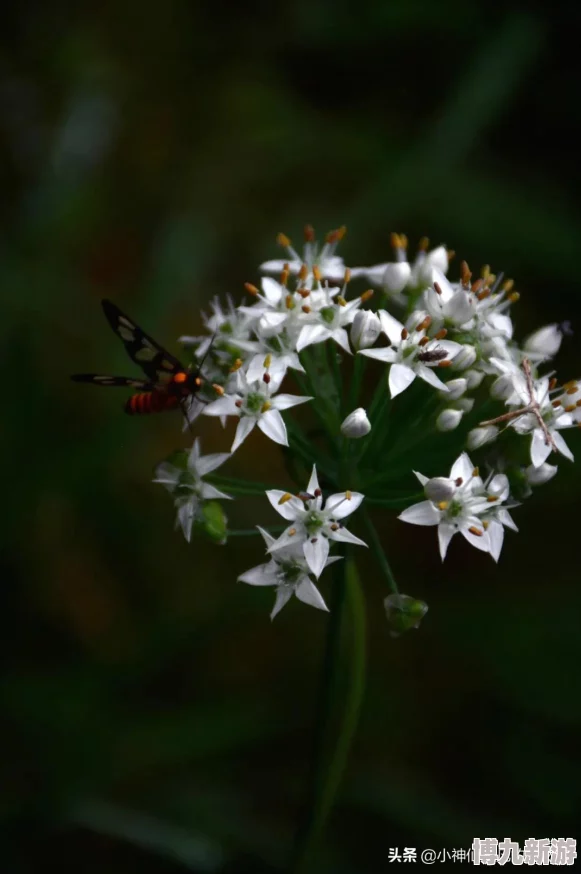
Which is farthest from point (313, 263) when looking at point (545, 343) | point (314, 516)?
point (314, 516)

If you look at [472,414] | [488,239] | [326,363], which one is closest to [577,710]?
[472,414]

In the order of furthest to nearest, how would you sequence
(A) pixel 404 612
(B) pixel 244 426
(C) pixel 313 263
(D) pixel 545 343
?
(C) pixel 313 263
(D) pixel 545 343
(B) pixel 244 426
(A) pixel 404 612

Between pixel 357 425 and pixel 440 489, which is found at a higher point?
pixel 357 425

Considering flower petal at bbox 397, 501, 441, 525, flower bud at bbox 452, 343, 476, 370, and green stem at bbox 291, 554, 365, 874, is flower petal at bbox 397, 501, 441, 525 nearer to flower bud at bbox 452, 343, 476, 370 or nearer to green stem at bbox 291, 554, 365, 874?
green stem at bbox 291, 554, 365, 874

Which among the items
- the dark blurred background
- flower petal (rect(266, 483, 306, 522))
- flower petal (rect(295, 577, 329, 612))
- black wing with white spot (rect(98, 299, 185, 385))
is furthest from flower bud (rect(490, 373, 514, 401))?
the dark blurred background

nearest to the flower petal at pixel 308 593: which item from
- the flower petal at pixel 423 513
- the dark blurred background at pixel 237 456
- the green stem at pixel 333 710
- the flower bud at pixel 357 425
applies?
the green stem at pixel 333 710

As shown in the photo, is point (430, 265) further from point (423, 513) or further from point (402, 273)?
point (423, 513)

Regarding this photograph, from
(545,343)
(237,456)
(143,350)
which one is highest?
(237,456)
